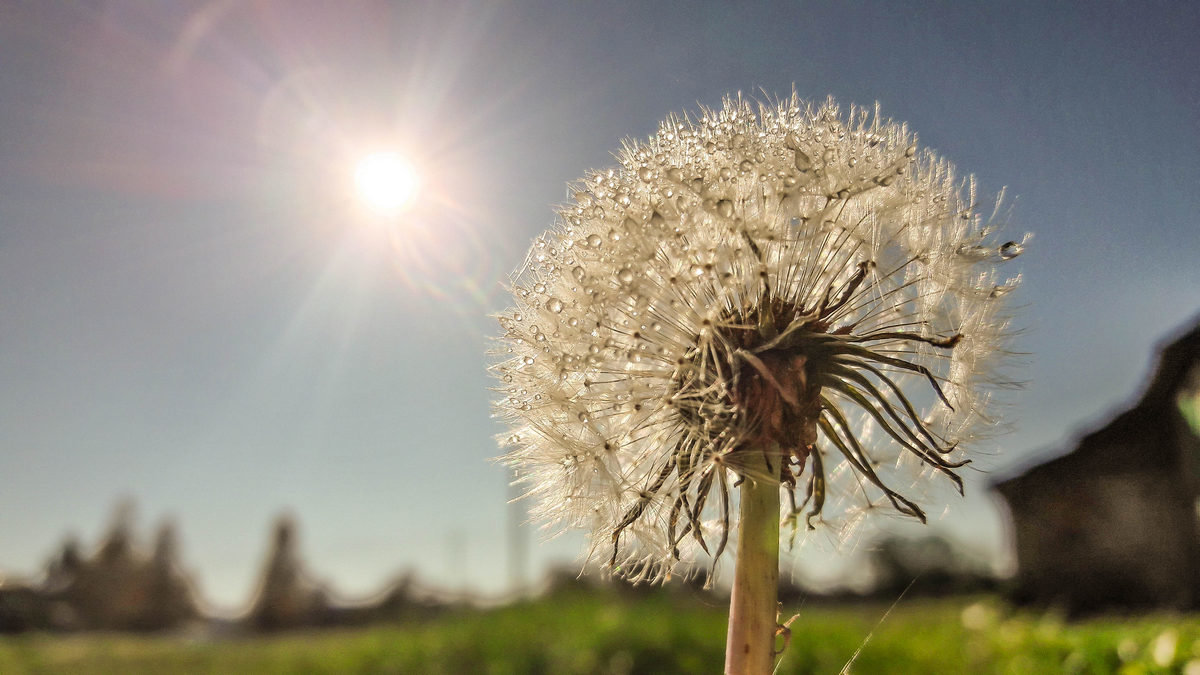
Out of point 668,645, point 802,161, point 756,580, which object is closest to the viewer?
point 756,580

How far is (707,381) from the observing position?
170 centimetres

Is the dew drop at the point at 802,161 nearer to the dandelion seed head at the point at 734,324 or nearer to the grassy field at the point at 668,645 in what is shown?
the dandelion seed head at the point at 734,324

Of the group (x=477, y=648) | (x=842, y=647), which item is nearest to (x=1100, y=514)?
(x=842, y=647)

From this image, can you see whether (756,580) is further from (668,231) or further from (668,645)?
(668,645)

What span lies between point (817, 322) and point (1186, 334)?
7.06 meters

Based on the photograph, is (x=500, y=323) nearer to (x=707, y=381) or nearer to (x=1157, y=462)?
(x=707, y=381)

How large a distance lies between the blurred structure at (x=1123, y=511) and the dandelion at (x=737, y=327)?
5478 mm

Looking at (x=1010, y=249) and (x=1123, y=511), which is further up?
(x=1010, y=249)

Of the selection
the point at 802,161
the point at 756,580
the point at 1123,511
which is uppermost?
the point at 802,161

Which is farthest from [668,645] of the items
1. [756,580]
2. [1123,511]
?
[1123,511]

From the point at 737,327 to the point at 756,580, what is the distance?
57cm

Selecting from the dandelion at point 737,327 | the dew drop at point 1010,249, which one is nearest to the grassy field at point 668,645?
the dandelion at point 737,327

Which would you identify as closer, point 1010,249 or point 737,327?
point 737,327

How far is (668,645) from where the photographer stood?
6.56 meters
